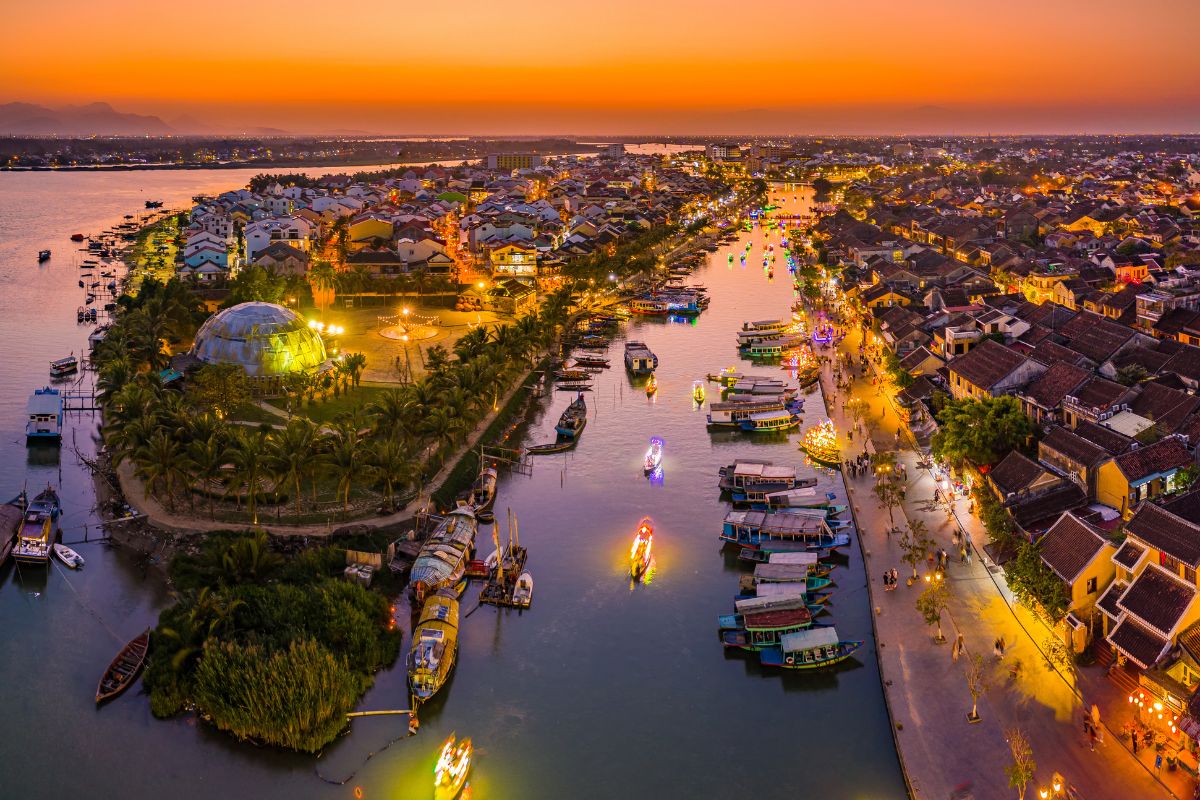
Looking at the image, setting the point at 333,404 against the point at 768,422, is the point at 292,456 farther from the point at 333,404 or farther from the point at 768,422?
the point at 768,422

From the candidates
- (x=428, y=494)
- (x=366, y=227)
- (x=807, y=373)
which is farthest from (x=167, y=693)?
(x=366, y=227)

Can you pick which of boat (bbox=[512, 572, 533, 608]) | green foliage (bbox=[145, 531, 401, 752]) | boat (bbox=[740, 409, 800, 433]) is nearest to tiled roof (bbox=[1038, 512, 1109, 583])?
boat (bbox=[512, 572, 533, 608])

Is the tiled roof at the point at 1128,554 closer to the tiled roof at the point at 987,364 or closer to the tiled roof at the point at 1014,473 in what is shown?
the tiled roof at the point at 1014,473

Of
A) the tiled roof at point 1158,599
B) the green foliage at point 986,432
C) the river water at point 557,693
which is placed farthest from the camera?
the green foliage at point 986,432

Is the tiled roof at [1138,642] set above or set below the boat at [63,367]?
below

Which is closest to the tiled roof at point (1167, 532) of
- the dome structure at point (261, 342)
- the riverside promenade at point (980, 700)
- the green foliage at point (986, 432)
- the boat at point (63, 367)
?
the riverside promenade at point (980, 700)

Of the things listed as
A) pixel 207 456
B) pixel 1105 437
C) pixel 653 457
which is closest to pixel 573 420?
pixel 653 457

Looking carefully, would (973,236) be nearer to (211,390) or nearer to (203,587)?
(211,390)
